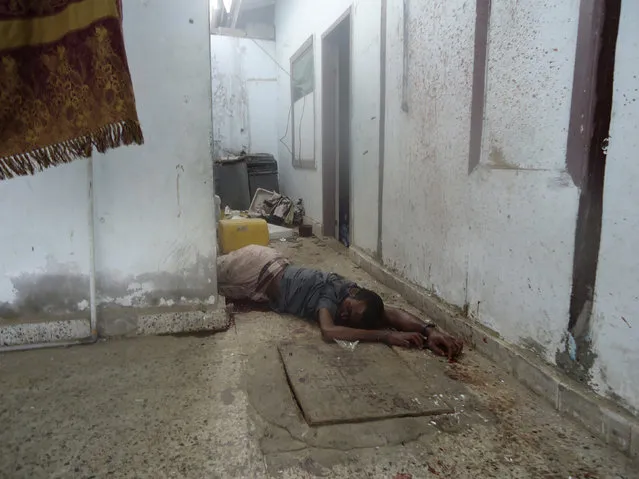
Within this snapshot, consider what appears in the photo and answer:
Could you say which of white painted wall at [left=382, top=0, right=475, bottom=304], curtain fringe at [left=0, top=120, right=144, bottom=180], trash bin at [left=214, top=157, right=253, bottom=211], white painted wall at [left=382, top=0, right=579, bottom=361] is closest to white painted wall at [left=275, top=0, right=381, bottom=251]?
white painted wall at [left=382, top=0, right=475, bottom=304]

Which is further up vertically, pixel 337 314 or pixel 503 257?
pixel 503 257

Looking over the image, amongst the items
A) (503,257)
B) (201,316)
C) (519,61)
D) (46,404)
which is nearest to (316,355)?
(201,316)

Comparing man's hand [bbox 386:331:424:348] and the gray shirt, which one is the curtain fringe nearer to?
the gray shirt

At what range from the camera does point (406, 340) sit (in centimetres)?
237

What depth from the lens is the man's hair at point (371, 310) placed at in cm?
248

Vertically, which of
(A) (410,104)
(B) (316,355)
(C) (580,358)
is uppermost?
(A) (410,104)

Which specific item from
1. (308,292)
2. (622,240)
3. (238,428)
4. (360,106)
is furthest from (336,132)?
(238,428)

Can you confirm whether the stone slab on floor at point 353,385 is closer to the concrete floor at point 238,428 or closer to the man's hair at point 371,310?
the concrete floor at point 238,428

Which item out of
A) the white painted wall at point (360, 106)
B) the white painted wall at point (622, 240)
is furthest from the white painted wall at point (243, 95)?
the white painted wall at point (622, 240)

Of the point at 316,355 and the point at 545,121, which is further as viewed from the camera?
the point at 316,355

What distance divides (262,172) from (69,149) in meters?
6.22

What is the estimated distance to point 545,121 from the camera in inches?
72.3

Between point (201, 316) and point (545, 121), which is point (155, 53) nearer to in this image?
point (201, 316)

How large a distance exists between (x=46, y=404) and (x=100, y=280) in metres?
0.77
